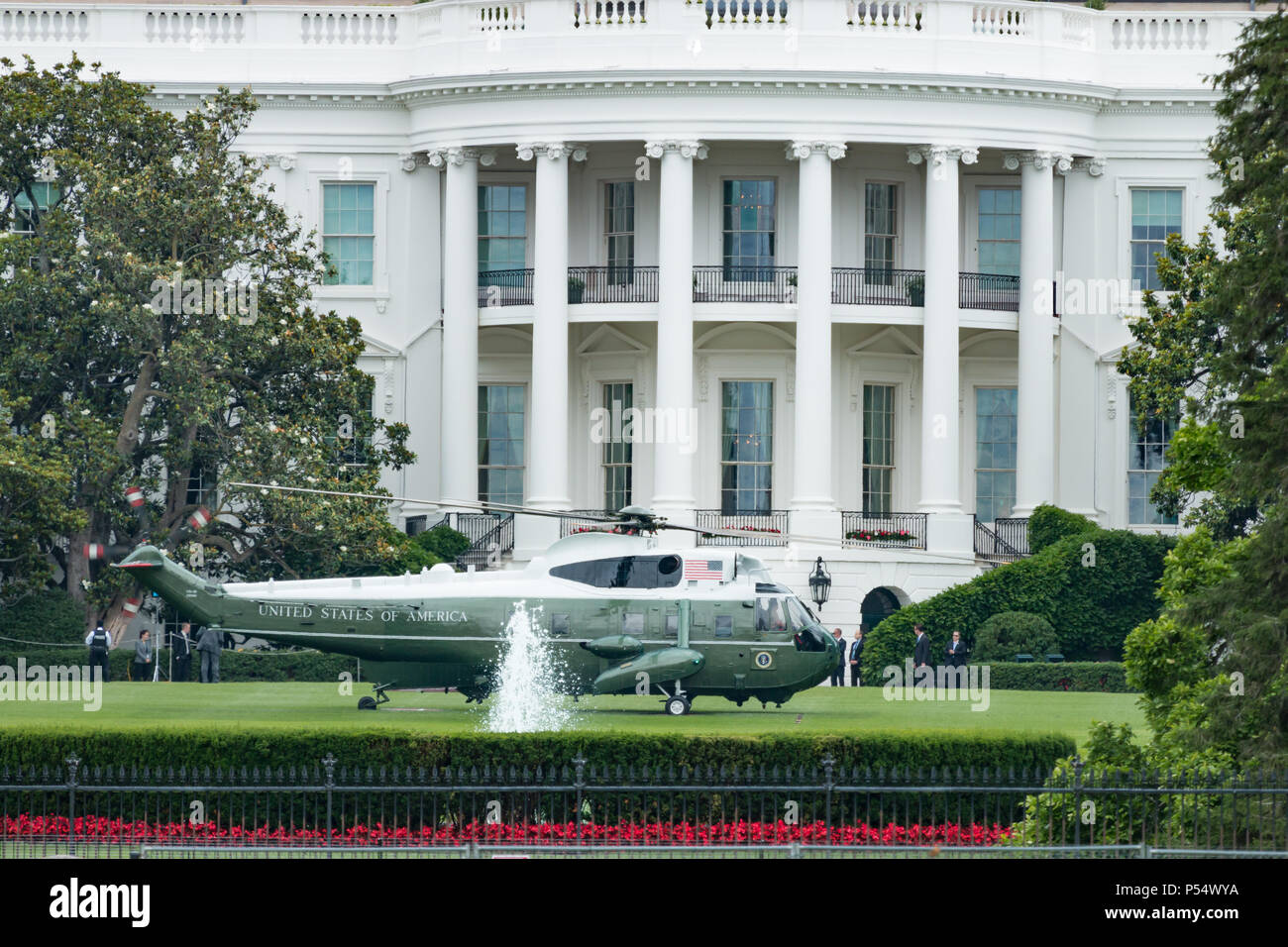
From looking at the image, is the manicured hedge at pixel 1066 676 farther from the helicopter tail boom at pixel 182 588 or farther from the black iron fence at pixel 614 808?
the black iron fence at pixel 614 808

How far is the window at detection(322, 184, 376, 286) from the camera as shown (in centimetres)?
5691

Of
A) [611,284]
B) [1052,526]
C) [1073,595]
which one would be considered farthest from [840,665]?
[611,284]

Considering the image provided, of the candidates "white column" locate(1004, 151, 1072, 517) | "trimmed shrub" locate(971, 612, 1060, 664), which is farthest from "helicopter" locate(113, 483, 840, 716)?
"white column" locate(1004, 151, 1072, 517)

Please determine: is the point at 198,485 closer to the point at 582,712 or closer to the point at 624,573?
the point at 624,573

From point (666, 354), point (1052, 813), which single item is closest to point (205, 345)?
point (666, 354)

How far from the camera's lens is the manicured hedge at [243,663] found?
47406 mm

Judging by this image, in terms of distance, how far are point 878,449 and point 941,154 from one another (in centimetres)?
694

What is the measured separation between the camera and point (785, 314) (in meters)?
54.2

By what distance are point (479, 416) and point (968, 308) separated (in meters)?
11.1

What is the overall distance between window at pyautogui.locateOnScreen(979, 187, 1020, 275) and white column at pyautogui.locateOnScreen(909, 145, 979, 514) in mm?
3383

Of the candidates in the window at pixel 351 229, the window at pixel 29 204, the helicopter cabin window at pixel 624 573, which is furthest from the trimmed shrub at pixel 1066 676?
the window at pixel 29 204

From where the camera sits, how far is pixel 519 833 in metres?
25.8

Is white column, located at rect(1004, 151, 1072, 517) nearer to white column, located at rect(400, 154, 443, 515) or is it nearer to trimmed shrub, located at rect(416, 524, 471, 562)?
trimmed shrub, located at rect(416, 524, 471, 562)
